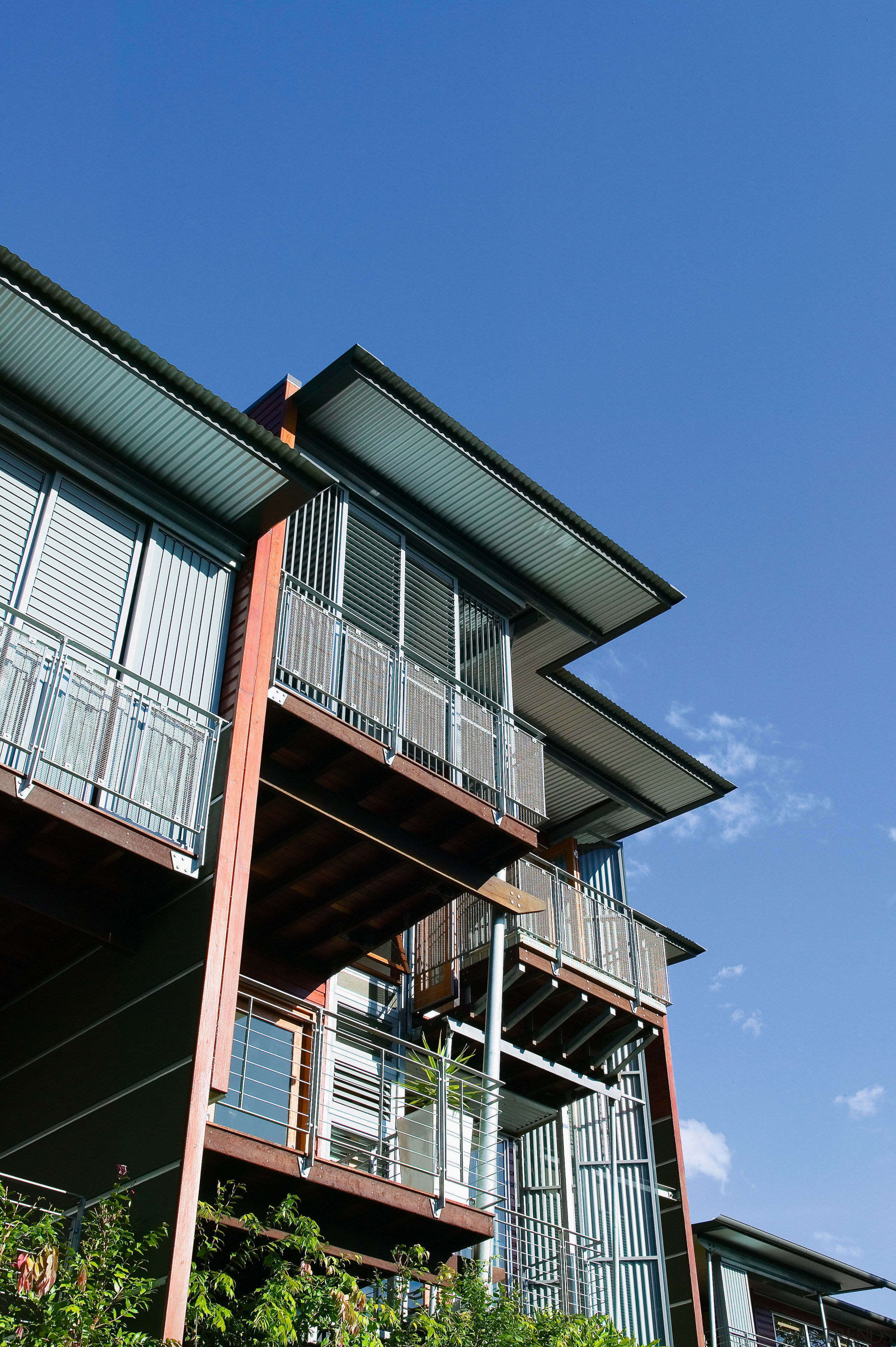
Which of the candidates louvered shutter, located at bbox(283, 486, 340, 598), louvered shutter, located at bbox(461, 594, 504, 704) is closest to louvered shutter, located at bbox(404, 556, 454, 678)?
louvered shutter, located at bbox(461, 594, 504, 704)

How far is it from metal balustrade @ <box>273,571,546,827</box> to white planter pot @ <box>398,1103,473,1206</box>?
333cm

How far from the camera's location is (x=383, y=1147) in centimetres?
1373

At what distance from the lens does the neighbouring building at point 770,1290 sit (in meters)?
24.4

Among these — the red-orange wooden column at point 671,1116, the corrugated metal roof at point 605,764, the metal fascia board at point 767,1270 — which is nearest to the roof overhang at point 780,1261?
the metal fascia board at point 767,1270

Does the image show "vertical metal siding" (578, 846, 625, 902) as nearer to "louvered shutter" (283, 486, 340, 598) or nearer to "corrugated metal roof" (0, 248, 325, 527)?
"louvered shutter" (283, 486, 340, 598)

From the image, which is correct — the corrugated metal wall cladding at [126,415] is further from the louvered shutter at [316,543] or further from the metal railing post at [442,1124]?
the metal railing post at [442,1124]

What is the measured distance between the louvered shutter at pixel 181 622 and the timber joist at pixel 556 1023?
5.93m

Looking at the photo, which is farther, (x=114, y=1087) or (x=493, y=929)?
(x=493, y=929)

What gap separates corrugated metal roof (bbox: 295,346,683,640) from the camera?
15.0 metres

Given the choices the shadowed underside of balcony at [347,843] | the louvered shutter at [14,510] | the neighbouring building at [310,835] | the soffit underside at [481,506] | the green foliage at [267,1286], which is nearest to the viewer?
the green foliage at [267,1286]

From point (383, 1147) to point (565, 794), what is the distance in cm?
859

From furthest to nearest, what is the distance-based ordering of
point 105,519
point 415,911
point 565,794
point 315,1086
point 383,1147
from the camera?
point 565,794
point 415,911
point 383,1147
point 105,519
point 315,1086

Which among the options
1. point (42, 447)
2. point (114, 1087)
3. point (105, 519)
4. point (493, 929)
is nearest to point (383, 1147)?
point (493, 929)

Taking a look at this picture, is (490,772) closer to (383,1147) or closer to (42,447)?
(383,1147)
